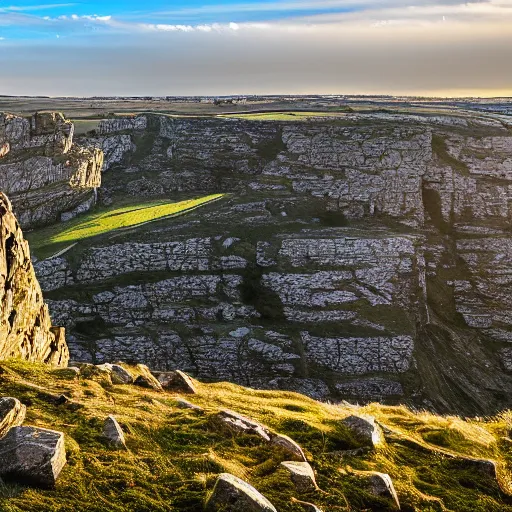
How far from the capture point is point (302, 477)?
9.61 m

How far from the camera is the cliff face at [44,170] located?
48594mm

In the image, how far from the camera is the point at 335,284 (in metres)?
39.4

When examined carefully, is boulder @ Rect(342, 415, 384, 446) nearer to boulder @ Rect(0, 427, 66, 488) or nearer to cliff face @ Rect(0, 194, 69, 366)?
boulder @ Rect(0, 427, 66, 488)

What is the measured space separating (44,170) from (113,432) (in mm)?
45222

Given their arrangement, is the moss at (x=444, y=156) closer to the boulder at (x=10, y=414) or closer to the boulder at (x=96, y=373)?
the boulder at (x=96, y=373)

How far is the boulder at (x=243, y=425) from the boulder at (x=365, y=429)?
1944mm

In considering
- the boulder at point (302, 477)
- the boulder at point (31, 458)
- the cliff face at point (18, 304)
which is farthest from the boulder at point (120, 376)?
the boulder at point (302, 477)

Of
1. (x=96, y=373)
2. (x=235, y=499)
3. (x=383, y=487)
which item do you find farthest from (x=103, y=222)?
(x=235, y=499)

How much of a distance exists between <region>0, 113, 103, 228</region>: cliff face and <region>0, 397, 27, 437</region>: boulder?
1582 inches

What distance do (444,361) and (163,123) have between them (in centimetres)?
4724

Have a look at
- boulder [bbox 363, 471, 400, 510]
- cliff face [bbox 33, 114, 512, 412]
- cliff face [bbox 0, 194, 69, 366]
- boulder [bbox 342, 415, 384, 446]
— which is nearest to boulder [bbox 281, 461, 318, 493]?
boulder [bbox 363, 471, 400, 510]

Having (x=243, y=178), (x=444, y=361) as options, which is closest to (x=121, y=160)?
(x=243, y=178)

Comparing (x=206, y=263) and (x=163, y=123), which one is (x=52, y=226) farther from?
(x=163, y=123)

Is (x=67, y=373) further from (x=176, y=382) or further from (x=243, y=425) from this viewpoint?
(x=243, y=425)
